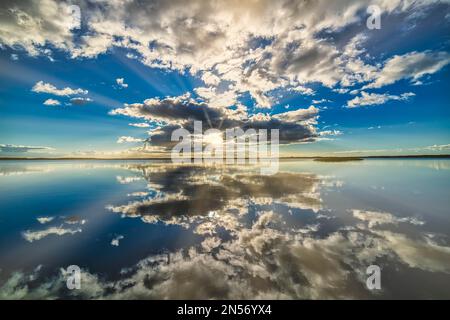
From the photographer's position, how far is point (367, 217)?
1039 centimetres

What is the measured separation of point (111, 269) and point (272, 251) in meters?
4.79

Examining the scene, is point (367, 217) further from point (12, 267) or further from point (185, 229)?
point (12, 267)

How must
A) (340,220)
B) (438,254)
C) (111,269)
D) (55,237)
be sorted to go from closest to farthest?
(111,269) → (438,254) → (55,237) → (340,220)

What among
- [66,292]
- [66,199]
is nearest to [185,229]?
[66,292]

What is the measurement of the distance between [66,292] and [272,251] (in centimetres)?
560

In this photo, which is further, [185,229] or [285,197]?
[285,197]
